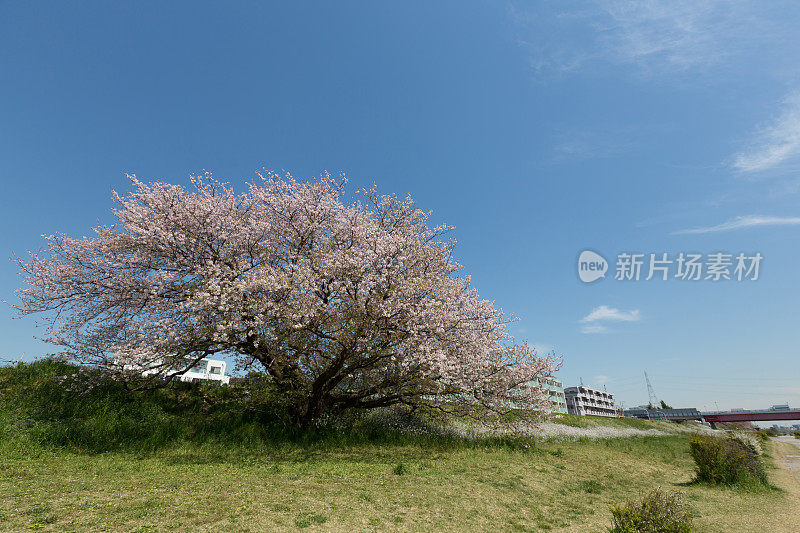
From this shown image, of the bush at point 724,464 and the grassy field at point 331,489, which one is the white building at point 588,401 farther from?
the grassy field at point 331,489

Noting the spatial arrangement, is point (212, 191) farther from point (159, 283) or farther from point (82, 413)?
point (82, 413)

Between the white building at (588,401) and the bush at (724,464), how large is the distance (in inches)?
5312

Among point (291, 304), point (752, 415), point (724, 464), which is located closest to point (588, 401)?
point (752, 415)

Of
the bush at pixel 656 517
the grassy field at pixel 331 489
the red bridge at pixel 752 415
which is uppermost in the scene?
the red bridge at pixel 752 415

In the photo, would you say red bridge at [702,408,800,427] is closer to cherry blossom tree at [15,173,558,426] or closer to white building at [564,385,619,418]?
white building at [564,385,619,418]

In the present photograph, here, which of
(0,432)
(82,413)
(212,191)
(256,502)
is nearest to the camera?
(256,502)

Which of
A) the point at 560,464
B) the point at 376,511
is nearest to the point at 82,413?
the point at 376,511

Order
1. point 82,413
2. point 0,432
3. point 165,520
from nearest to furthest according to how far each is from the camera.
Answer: point 165,520 → point 0,432 → point 82,413

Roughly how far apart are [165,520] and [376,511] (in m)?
4.49

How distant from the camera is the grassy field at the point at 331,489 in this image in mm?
7934

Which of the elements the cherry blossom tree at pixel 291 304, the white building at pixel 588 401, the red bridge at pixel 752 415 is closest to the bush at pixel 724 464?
the cherry blossom tree at pixel 291 304

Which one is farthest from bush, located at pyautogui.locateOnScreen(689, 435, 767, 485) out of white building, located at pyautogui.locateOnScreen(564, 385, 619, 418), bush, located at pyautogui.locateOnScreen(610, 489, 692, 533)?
white building, located at pyautogui.locateOnScreen(564, 385, 619, 418)

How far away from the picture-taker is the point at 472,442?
1948 cm

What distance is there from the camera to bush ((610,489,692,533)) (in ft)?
23.8
